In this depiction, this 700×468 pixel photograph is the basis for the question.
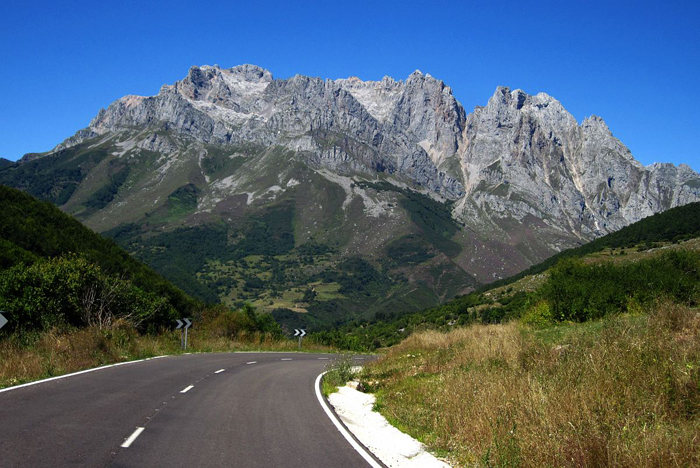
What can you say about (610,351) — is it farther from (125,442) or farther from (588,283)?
(588,283)

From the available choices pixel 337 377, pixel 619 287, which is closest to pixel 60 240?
pixel 337 377

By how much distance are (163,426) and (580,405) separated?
7.23 meters

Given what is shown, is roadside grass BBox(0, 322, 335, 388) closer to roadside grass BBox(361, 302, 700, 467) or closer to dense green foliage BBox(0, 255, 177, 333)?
dense green foliage BBox(0, 255, 177, 333)

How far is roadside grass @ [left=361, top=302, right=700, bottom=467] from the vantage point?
652 cm

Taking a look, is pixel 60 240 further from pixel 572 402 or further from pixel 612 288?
pixel 572 402

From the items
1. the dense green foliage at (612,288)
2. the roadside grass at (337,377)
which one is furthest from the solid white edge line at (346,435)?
the dense green foliage at (612,288)

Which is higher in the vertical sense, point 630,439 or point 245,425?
point 630,439

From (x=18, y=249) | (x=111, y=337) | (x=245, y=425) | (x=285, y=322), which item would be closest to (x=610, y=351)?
(x=245, y=425)

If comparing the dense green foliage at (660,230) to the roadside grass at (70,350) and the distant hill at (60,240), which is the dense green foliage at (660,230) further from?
the roadside grass at (70,350)

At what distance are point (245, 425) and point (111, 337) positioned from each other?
14.3 meters

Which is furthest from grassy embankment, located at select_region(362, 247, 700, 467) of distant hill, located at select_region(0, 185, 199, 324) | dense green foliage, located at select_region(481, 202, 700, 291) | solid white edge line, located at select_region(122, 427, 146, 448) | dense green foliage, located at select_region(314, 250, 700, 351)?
dense green foliage, located at select_region(481, 202, 700, 291)

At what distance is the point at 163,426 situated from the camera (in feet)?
30.8

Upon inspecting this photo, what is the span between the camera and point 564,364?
33.9 feet

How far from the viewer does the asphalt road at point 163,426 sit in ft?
24.0
